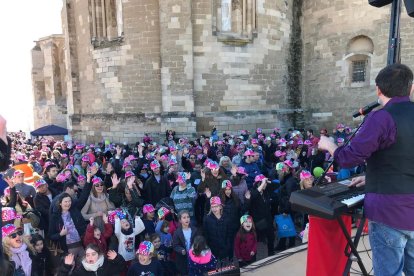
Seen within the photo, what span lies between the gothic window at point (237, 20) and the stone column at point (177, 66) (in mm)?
1628

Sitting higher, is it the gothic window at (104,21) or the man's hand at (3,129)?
the gothic window at (104,21)

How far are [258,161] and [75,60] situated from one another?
41.7 ft

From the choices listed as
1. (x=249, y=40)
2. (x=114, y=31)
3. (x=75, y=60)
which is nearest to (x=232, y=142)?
(x=249, y=40)

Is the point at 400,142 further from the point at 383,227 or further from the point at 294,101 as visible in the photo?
the point at 294,101

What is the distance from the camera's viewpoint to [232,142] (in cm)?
1165

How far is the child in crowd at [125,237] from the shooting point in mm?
5223

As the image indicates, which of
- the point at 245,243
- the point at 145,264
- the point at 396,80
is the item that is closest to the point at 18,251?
the point at 145,264

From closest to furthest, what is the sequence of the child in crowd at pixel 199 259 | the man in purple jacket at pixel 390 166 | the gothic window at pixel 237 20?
1. the man in purple jacket at pixel 390 166
2. the child in crowd at pixel 199 259
3. the gothic window at pixel 237 20

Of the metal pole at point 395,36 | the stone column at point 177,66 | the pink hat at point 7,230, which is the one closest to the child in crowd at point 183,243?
the pink hat at point 7,230

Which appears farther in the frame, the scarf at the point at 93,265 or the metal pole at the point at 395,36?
the scarf at the point at 93,265

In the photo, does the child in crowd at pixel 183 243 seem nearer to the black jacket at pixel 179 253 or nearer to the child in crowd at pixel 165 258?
the black jacket at pixel 179 253

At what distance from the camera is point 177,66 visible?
45.9 ft

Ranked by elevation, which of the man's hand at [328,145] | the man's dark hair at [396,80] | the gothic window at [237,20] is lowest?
the man's hand at [328,145]

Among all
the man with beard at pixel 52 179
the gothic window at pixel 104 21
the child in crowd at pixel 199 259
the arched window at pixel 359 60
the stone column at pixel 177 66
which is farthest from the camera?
the gothic window at pixel 104 21
